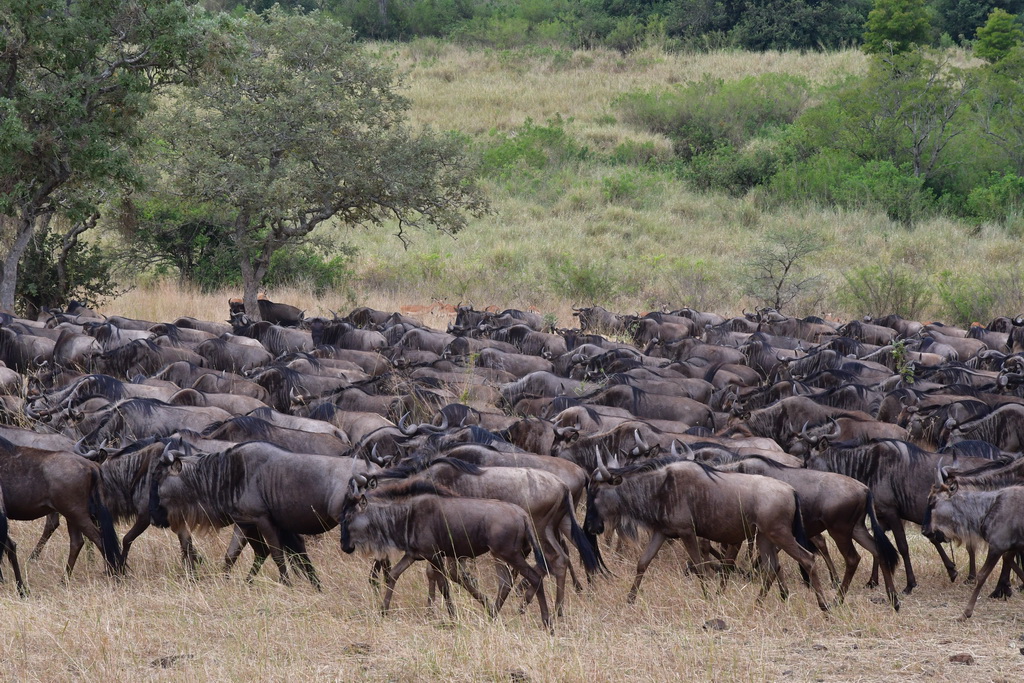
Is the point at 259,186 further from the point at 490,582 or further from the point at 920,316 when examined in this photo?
the point at 920,316

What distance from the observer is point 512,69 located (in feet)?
143

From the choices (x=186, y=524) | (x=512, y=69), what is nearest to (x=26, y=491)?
(x=186, y=524)

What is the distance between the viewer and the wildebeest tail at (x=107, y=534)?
6.95 meters

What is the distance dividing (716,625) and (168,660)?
117 inches

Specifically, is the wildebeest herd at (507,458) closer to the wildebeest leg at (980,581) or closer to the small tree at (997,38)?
the wildebeest leg at (980,581)

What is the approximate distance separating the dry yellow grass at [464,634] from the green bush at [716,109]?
2952 centimetres

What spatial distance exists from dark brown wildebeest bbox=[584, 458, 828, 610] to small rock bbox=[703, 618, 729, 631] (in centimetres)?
60

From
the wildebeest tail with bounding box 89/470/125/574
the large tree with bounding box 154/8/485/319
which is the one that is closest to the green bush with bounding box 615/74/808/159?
the large tree with bounding box 154/8/485/319

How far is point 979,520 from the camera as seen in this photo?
6.57 meters

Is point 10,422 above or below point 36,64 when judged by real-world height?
below

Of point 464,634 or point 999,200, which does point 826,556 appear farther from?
point 999,200

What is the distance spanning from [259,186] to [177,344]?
11.9 ft

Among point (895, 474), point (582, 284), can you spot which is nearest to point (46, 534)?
point (895, 474)

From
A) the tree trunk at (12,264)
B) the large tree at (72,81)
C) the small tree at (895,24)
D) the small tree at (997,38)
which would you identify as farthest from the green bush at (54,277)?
the small tree at (997,38)
